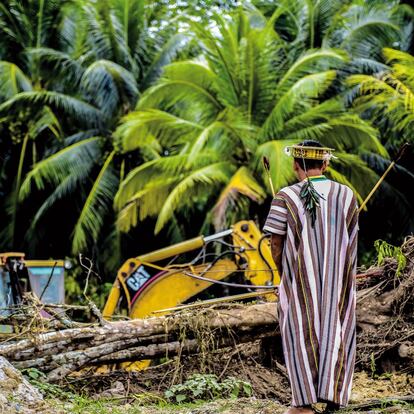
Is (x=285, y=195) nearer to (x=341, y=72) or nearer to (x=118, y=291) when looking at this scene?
(x=118, y=291)

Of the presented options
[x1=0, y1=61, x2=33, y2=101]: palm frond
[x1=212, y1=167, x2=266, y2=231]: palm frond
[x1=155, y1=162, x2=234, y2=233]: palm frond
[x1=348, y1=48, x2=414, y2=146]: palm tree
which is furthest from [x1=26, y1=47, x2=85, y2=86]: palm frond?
[x1=348, y1=48, x2=414, y2=146]: palm tree

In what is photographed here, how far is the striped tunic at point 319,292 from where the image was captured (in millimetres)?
5934

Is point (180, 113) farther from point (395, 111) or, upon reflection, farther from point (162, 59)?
point (395, 111)

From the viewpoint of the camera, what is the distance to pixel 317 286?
237 inches

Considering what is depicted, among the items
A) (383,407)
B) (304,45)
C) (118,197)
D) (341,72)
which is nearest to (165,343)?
(383,407)

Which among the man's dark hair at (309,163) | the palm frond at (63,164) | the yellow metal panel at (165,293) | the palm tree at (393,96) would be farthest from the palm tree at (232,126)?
the man's dark hair at (309,163)

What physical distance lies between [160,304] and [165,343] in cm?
338

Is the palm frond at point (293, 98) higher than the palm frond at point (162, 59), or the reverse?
the palm frond at point (162, 59)

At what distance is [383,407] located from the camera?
21.7 feet

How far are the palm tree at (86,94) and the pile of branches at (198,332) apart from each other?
13469mm

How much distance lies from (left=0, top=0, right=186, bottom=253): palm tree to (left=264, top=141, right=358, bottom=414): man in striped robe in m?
16.1

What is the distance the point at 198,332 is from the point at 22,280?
4.34 meters

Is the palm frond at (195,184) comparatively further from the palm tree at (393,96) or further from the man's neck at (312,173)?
the man's neck at (312,173)

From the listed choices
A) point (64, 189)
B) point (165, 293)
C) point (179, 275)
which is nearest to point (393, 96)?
point (179, 275)
